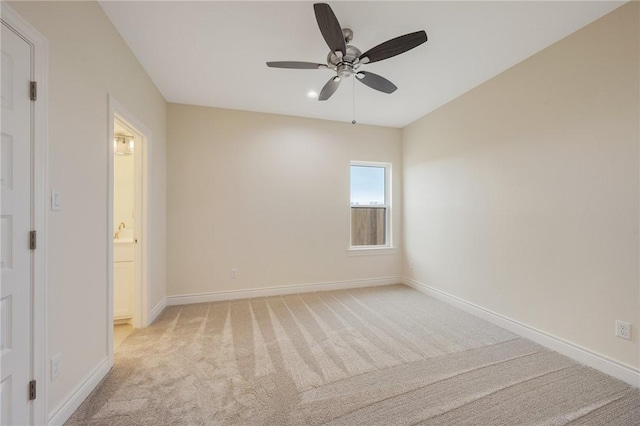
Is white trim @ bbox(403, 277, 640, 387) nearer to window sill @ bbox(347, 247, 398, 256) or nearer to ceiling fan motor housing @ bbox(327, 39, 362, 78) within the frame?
window sill @ bbox(347, 247, 398, 256)

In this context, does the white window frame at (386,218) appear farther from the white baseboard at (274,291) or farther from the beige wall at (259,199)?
the white baseboard at (274,291)

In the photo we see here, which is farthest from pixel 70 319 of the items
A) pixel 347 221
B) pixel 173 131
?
pixel 347 221

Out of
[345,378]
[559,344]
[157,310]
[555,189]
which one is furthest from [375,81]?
[157,310]

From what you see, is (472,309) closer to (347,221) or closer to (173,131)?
(347,221)

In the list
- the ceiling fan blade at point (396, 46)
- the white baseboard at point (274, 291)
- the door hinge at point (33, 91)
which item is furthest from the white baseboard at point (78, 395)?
the ceiling fan blade at point (396, 46)

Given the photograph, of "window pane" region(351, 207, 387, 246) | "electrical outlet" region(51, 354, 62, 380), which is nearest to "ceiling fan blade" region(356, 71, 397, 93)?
"window pane" region(351, 207, 387, 246)

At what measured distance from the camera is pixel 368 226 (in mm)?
4359

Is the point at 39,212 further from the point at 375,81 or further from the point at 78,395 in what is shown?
the point at 375,81

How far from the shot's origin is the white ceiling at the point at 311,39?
1.86m

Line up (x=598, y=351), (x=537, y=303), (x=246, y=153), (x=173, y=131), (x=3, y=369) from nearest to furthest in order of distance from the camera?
(x=3, y=369), (x=598, y=351), (x=537, y=303), (x=173, y=131), (x=246, y=153)

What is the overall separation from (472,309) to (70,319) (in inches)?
149

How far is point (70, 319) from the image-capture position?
1539 millimetres

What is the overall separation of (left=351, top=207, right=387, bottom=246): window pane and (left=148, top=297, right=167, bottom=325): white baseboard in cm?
283

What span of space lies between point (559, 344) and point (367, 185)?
300 cm
